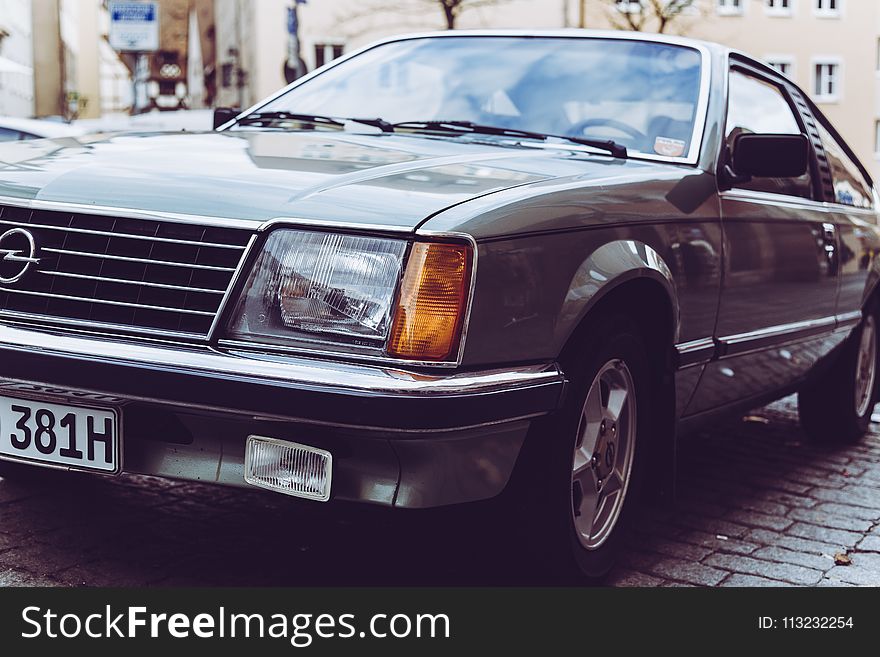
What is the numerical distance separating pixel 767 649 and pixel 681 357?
952 millimetres

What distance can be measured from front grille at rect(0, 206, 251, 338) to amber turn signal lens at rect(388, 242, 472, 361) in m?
0.38

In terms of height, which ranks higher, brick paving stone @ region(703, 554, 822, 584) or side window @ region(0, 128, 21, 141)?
side window @ region(0, 128, 21, 141)

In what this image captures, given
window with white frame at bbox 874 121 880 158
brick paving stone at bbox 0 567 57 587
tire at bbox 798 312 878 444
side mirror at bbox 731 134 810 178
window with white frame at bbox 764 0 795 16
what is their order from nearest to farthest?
brick paving stone at bbox 0 567 57 587, side mirror at bbox 731 134 810 178, tire at bbox 798 312 878 444, window with white frame at bbox 764 0 795 16, window with white frame at bbox 874 121 880 158

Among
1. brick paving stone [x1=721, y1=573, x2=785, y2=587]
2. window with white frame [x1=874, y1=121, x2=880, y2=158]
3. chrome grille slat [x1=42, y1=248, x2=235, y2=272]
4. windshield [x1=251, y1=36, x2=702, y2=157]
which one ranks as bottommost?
window with white frame [x1=874, y1=121, x2=880, y2=158]

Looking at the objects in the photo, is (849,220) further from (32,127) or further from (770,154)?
(32,127)

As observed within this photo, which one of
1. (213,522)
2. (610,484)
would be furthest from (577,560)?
(213,522)

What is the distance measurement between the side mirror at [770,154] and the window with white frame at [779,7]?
140 ft

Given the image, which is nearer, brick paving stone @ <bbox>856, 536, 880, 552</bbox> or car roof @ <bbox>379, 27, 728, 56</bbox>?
brick paving stone @ <bbox>856, 536, 880, 552</bbox>

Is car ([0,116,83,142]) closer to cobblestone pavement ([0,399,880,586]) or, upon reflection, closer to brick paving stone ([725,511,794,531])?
cobblestone pavement ([0,399,880,586])

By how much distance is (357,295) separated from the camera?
274 centimetres

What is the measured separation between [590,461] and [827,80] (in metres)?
45.5

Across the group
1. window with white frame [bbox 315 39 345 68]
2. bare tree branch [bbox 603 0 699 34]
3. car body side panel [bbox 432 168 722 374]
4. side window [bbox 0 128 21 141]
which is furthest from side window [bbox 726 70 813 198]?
window with white frame [bbox 315 39 345 68]

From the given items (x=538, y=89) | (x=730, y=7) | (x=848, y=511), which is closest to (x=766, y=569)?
(x=848, y=511)

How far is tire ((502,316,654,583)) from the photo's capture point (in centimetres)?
307
